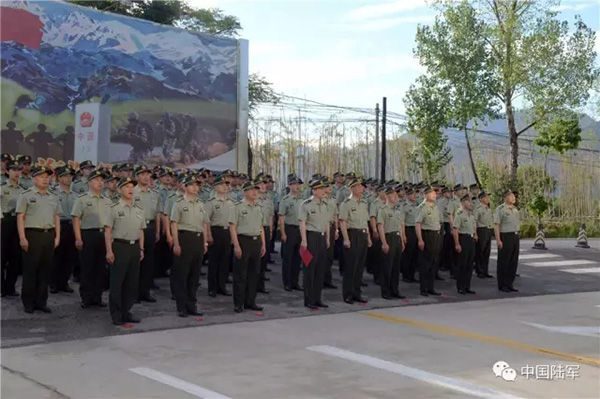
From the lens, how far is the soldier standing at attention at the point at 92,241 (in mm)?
10016

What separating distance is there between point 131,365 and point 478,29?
17.4 metres

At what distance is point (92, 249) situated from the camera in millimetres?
10211

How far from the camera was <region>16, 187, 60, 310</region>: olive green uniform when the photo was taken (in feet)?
31.3

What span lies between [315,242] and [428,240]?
250 cm

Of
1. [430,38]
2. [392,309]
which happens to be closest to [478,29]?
[430,38]

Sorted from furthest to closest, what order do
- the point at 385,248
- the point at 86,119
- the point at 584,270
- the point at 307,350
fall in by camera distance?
1. the point at 584,270
2. the point at 86,119
3. the point at 385,248
4. the point at 307,350

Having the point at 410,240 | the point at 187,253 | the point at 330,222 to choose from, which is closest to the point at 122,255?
the point at 187,253

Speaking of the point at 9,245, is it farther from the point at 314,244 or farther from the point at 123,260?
the point at 314,244

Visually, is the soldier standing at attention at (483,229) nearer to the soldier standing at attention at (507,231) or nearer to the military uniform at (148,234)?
the soldier standing at attention at (507,231)

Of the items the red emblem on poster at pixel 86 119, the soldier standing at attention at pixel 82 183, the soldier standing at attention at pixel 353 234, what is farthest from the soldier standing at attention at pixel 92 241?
the red emblem on poster at pixel 86 119

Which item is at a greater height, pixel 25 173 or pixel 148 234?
pixel 25 173

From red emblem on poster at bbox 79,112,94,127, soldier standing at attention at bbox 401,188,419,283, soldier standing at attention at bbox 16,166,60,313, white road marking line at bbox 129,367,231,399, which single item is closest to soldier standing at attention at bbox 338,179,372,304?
soldier standing at attention at bbox 401,188,419,283

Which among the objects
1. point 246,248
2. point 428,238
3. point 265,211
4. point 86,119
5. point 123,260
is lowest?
point 123,260

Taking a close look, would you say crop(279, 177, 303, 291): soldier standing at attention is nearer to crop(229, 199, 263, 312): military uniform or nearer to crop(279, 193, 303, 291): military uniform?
crop(279, 193, 303, 291): military uniform
